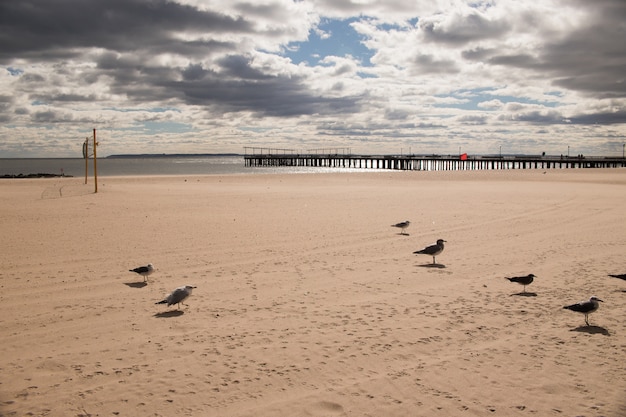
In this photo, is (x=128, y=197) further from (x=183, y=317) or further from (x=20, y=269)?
(x=183, y=317)

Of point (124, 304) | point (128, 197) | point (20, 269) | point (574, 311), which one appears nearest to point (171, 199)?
point (128, 197)

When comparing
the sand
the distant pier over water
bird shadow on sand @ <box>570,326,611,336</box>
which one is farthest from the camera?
the distant pier over water

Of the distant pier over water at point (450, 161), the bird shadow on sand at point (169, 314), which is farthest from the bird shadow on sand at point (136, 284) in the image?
→ the distant pier over water at point (450, 161)

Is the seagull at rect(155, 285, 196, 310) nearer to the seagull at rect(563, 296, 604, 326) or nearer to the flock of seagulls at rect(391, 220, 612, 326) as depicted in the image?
the flock of seagulls at rect(391, 220, 612, 326)

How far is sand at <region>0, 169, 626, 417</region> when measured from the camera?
167 inches

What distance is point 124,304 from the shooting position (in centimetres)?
673

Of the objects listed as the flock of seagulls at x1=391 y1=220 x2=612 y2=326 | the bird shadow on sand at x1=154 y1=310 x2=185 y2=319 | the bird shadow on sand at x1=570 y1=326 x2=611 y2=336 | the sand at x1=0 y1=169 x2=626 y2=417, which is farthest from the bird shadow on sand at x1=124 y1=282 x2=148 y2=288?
the bird shadow on sand at x1=570 y1=326 x2=611 y2=336

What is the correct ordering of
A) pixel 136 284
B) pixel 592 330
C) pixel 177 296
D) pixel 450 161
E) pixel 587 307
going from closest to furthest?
pixel 592 330 → pixel 587 307 → pixel 177 296 → pixel 136 284 → pixel 450 161

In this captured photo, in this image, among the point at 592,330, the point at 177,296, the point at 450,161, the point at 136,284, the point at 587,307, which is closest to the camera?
the point at 592,330

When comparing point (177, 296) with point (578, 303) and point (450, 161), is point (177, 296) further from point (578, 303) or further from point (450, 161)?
point (450, 161)

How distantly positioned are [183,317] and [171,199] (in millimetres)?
15860

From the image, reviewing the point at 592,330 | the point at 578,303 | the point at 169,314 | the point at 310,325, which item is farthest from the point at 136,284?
the point at 592,330

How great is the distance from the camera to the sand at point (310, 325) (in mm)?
4242

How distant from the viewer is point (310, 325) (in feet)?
19.4
